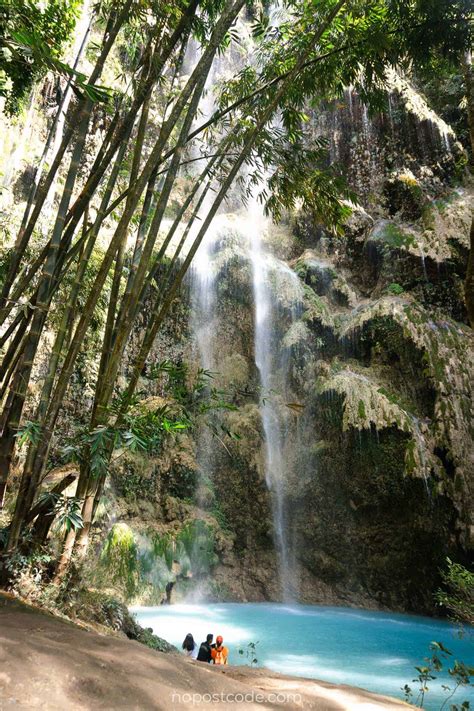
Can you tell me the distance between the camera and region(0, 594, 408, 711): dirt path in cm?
172

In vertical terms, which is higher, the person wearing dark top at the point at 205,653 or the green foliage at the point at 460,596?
the green foliage at the point at 460,596

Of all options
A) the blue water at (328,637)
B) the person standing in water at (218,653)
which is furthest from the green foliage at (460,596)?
the person standing in water at (218,653)

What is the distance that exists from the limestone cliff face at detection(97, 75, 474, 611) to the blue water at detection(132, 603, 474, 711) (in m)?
0.93

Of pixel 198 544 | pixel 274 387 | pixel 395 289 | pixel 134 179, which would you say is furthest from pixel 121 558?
pixel 395 289

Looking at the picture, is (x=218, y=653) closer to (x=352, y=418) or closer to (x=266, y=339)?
(x=352, y=418)

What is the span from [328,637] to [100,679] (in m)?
6.91

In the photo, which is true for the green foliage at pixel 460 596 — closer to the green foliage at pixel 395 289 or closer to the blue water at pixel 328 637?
the blue water at pixel 328 637

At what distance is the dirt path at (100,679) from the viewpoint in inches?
67.7

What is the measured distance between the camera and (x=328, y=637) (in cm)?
761

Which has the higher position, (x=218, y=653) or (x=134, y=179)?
(x=134, y=179)

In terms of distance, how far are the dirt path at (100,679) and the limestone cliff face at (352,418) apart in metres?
6.30

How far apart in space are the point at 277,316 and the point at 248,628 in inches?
303

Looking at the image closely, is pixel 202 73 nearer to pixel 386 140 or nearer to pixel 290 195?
pixel 290 195

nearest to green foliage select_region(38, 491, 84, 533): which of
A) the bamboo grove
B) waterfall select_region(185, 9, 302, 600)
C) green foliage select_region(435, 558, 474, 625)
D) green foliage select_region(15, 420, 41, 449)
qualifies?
the bamboo grove
